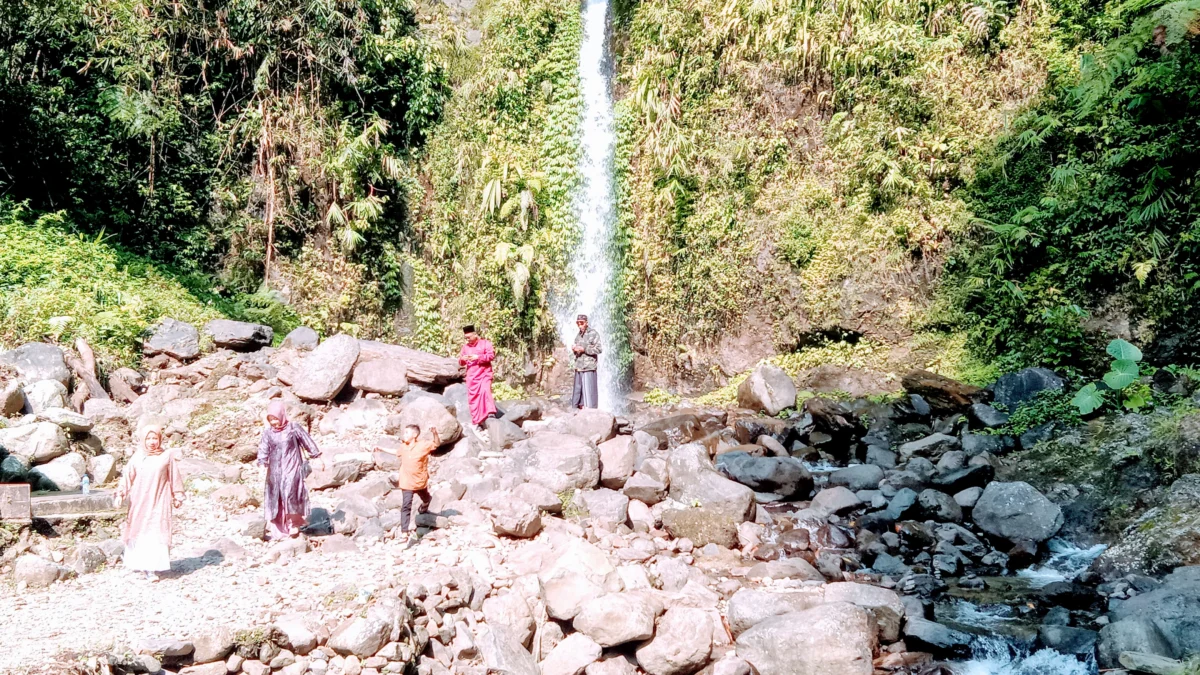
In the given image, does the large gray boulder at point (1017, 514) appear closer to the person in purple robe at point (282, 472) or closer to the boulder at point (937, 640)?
the boulder at point (937, 640)

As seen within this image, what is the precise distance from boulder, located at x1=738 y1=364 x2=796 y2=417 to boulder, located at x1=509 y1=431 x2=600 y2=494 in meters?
4.44

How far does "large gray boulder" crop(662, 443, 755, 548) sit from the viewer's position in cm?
913

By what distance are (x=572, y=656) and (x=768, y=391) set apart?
7.69 m

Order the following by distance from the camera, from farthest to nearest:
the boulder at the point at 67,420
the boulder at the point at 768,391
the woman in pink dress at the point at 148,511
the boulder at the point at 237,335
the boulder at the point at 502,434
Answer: the boulder at the point at 768,391 → the boulder at the point at 237,335 → the boulder at the point at 502,434 → the boulder at the point at 67,420 → the woman in pink dress at the point at 148,511

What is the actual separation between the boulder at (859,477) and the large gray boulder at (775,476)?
13cm

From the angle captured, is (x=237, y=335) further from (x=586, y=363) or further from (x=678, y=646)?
(x=678, y=646)

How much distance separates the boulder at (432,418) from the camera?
413 inches

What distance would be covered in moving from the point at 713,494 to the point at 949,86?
9687 mm

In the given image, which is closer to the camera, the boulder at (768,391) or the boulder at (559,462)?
the boulder at (559,462)

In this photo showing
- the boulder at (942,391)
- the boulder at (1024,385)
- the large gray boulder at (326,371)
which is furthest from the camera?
the boulder at (942,391)

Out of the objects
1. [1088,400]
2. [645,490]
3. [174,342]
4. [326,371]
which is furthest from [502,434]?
[1088,400]

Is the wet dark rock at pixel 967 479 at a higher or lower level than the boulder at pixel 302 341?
lower

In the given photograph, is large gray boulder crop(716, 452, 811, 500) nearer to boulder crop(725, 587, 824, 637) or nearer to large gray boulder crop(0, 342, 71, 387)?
boulder crop(725, 587, 824, 637)

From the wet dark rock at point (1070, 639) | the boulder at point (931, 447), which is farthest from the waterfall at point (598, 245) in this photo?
the wet dark rock at point (1070, 639)
